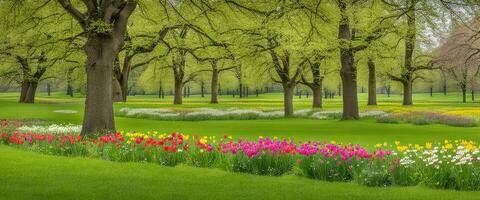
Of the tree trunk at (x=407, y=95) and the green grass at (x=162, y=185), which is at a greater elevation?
the tree trunk at (x=407, y=95)

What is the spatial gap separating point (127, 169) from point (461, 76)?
5814cm

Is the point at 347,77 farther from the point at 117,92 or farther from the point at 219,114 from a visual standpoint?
the point at 117,92

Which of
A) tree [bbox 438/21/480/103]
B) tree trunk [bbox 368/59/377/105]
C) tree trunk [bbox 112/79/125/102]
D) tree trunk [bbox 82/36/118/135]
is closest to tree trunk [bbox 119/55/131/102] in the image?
tree trunk [bbox 112/79/125/102]

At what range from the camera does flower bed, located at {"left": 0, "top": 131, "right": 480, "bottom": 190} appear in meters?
9.72

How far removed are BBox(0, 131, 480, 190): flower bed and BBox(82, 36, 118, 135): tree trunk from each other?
2793mm

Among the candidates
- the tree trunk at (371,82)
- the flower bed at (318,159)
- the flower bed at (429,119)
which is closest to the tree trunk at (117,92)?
the tree trunk at (371,82)

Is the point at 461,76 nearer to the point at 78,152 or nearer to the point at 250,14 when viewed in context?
the point at 250,14

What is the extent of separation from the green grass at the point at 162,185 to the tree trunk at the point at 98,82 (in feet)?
17.4

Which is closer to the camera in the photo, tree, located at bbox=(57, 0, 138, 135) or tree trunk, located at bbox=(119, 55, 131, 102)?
tree, located at bbox=(57, 0, 138, 135)

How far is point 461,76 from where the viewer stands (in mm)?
62000

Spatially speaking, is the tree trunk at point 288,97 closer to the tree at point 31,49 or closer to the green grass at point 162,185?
the tree at point 31,49

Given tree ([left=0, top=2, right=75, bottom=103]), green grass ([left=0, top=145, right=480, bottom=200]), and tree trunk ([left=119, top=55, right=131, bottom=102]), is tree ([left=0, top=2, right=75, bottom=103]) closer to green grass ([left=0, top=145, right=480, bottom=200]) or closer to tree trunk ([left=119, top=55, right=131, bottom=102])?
tree trunk ([left=119, top=55, right=131, bottom=102])

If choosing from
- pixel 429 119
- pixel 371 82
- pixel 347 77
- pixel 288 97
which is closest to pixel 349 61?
pixel 347 77

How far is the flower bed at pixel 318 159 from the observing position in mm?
9719
